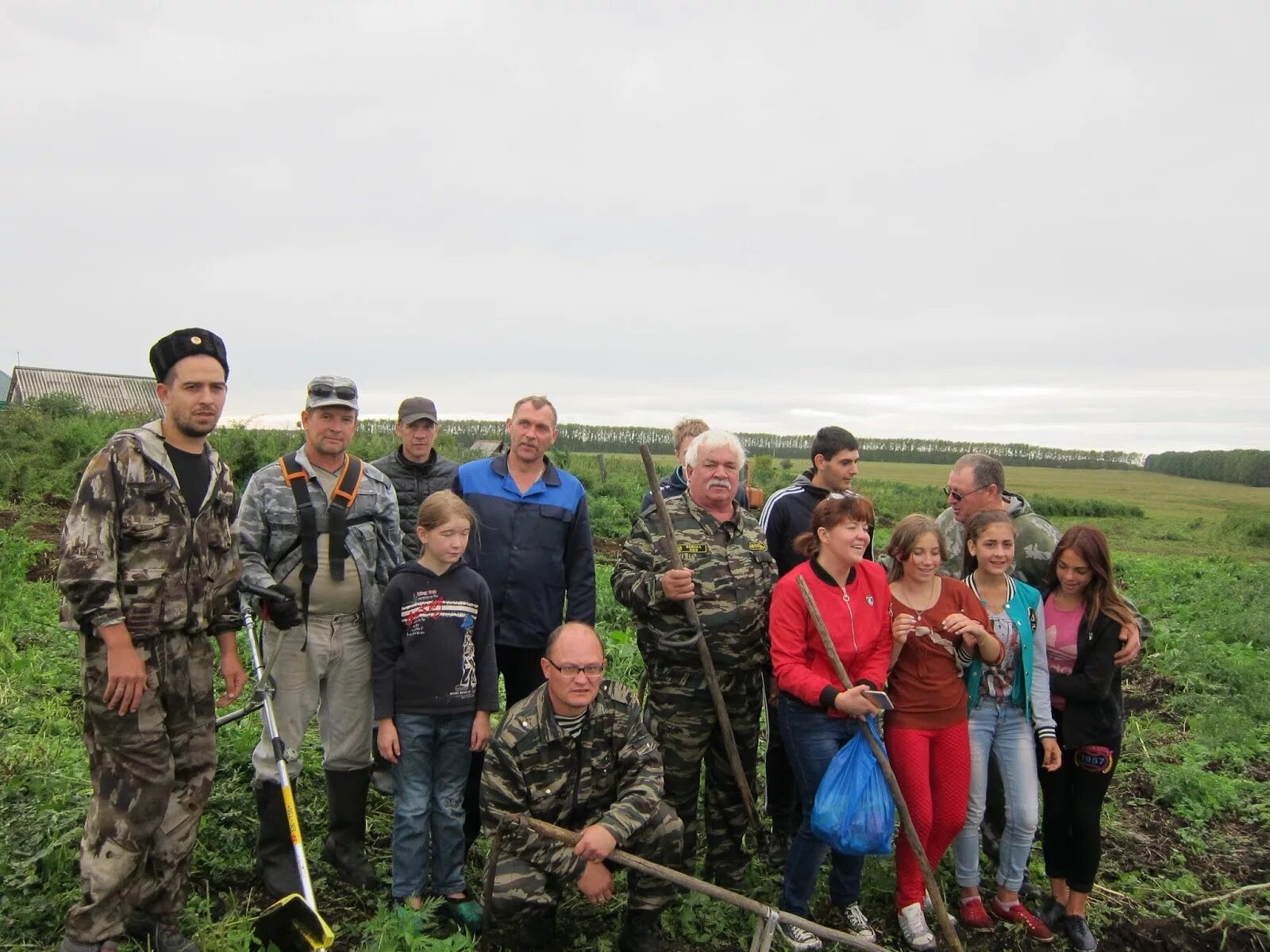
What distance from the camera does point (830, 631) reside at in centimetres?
374

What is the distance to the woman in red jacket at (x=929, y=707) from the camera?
12.4ft

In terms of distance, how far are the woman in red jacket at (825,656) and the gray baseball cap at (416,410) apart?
2.79 metres

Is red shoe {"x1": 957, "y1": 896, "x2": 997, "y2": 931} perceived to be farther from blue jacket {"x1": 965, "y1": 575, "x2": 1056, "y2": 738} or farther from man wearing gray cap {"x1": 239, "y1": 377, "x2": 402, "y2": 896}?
man wearing gray cap {"x1": 239, "y1": 377, "x2": 402, "y2": 896}

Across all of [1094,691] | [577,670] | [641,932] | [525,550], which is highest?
[525,550]

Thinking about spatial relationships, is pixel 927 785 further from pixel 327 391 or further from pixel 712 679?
pixel 327 391

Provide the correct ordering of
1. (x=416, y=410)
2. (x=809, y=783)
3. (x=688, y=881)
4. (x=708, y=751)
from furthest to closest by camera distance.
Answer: (x=416, y=410) < (x=708, y=751) < (x=809, y=783) < (x=688, y=881)

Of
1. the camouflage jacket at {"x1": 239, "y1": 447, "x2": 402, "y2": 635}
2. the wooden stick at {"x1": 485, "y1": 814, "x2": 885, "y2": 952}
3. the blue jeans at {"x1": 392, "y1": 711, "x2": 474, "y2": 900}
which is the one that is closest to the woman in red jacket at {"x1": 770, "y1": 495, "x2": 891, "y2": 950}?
the wooden stick at {"x1": 485, "y1": 814, "x2": 885, "y2": 952}

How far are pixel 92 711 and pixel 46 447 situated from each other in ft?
52.9

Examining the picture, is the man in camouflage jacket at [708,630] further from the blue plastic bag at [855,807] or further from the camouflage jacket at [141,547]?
the camouflage jacket at [141,547]

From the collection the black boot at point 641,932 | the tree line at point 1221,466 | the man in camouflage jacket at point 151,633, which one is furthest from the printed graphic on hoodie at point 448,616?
the tree line at point 1221,466

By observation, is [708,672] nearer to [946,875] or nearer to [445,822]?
[445,822]

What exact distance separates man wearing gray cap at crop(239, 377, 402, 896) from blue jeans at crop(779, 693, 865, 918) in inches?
76.1

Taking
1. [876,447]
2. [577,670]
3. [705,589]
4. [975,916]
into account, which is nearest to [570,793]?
[577,670]

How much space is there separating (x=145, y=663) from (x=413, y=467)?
260 cm
